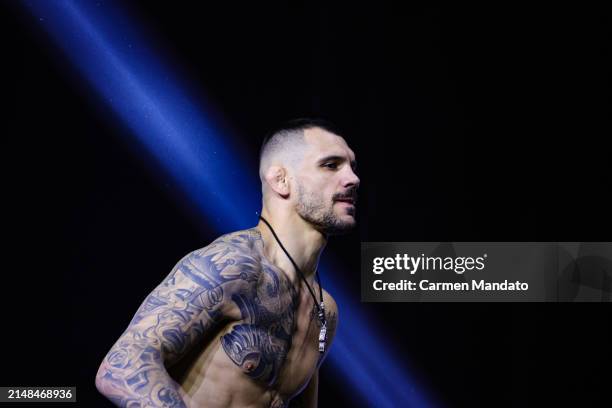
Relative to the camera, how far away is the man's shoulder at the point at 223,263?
139 centimetres

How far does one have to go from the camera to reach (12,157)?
6.87 ft

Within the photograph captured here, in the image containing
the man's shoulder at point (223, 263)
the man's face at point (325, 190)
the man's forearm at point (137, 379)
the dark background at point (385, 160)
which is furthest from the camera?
the dark background at point (385, 160)

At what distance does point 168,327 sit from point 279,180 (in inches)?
16.6

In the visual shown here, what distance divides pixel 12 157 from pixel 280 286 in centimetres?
100

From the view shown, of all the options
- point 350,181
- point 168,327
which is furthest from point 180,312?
point 350,181

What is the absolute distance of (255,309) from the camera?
146cm

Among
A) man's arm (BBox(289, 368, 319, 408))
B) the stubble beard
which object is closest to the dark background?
man's arm (BBox(289, 368, 319, 408))

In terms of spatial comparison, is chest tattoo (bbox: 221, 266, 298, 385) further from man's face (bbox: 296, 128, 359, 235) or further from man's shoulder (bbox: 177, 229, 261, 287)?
man's face (bbox: 296, 128, 359, 235)

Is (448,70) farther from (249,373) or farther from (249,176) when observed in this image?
(249,373)

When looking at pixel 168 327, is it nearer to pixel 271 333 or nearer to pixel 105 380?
pixel 105 380

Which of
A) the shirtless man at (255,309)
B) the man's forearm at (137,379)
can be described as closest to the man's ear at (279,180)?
the shirtless man at (255,309)

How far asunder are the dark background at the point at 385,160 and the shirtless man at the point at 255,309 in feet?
2.26

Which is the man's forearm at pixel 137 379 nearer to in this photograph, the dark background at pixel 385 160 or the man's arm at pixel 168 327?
the man's arm at pixel 168 327

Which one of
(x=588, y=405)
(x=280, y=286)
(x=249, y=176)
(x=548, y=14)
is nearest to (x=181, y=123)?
(x=249, y=176)
